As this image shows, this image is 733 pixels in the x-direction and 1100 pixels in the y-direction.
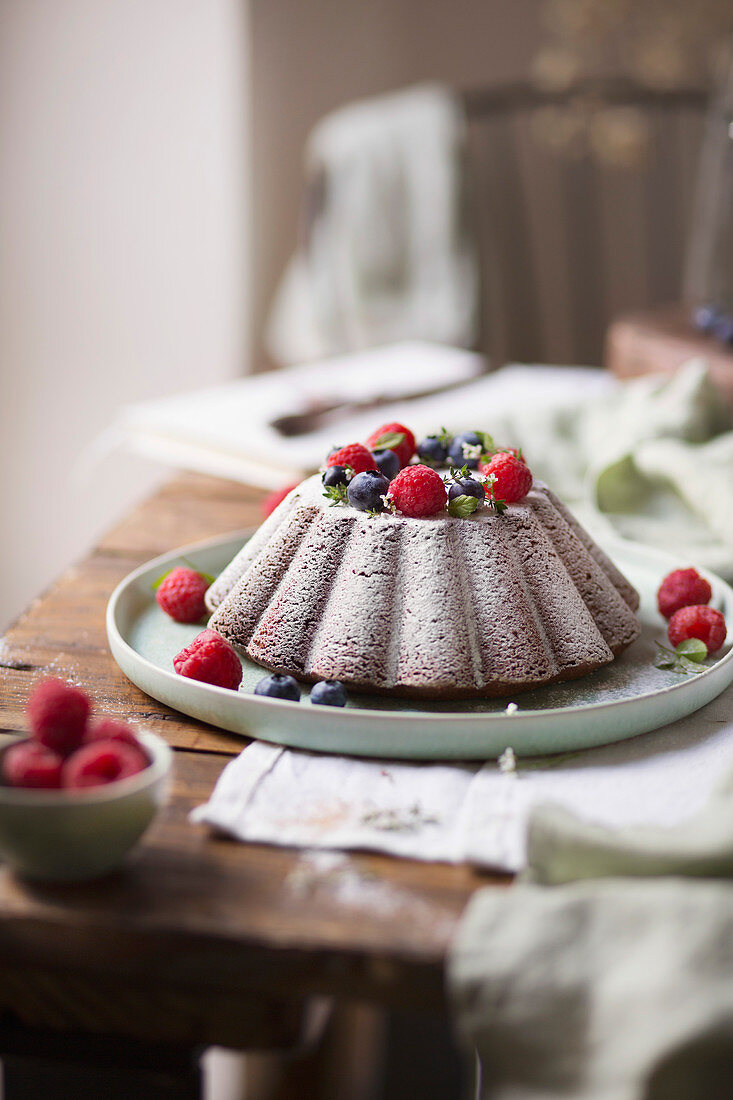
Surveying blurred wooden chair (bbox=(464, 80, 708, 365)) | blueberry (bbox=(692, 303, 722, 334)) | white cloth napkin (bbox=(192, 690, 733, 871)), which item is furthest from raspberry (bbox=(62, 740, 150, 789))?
blurred wooden chair (bbox=(464, 80, 708, 365))

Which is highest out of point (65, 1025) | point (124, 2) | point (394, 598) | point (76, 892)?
point (124, 2)

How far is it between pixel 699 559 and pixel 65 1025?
41.4 inches

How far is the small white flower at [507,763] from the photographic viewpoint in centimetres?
102

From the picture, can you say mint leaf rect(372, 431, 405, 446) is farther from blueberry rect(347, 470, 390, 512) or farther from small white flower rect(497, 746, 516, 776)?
small white flower rect(497, 746, 516, 776)

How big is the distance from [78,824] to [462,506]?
58cm

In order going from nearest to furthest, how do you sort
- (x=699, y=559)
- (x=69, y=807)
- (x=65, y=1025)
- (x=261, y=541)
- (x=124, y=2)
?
(x=69, y=807), (x=65, y=1025), (x=261, y=541), (x=699, y=559), (x=124, y=2)

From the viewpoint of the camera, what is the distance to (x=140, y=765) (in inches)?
34.0

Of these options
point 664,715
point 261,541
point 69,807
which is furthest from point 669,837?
point 261,541

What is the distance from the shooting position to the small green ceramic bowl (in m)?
0.80

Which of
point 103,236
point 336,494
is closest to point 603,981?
point 336,494

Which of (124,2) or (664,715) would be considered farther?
(124,2)

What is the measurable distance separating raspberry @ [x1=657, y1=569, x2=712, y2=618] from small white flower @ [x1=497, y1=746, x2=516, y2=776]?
45 cm

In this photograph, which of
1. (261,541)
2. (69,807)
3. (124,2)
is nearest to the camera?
(69,807)

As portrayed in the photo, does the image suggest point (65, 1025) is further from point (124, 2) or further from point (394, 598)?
point (124, 2)
